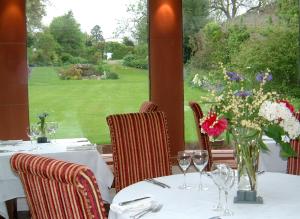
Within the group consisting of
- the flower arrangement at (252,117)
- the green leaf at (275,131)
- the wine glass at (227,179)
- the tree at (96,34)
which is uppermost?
the tree at (96,34)

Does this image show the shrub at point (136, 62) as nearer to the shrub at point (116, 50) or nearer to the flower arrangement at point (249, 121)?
the shrub at point (116, 50)

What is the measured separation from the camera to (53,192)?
180 cm

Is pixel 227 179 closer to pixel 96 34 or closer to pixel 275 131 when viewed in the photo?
pixel 275 131

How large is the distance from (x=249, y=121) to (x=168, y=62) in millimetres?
4611

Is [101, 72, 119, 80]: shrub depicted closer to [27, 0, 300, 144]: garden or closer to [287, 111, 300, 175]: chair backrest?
[27, 0, 300, 144]: garden

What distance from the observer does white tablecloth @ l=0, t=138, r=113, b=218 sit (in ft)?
13.7

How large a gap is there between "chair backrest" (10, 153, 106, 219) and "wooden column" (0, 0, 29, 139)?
4754 mm

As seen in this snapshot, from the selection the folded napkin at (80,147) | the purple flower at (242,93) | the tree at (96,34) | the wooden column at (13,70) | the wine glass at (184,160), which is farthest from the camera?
the tree at (96,34)

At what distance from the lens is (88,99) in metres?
7.04

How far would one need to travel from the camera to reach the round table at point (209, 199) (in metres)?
2.21

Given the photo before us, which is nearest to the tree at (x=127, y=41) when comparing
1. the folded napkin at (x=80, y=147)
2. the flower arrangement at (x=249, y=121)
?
the folded napkin at (x=80, y=147)

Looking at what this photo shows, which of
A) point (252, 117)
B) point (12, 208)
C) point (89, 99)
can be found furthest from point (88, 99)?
point (252, 117)

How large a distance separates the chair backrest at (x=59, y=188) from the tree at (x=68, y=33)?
204 inches

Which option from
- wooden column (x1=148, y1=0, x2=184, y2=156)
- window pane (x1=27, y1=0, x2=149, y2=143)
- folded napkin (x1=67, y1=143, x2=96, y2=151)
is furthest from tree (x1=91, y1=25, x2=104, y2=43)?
folded napkin (x1=67, y1=143, x2=96, y2=151)
